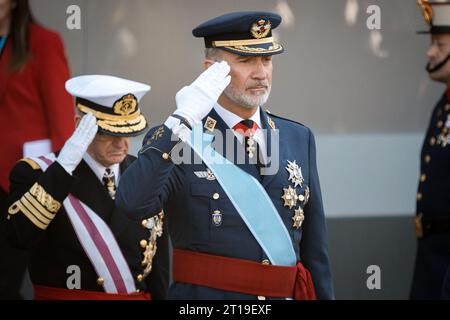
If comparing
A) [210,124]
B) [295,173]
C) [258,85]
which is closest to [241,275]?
[295,173]

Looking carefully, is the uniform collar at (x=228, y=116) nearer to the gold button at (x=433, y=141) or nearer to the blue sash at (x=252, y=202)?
the blue sash at (x=252, y=202)

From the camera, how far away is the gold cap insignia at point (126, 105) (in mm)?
4586

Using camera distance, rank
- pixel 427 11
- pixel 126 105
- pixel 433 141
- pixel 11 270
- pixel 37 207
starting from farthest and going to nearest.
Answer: pixel 433 141
pixel 427 11
pixel 11 270
pixel 126 105
pixel 37 207

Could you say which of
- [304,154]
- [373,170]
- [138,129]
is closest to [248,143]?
[304,154]

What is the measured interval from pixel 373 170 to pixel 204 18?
114cm

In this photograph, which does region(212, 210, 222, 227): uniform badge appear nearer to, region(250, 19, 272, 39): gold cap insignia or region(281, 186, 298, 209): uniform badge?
region(281, 186, 298, 209): uniform badge

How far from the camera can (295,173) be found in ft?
13.8

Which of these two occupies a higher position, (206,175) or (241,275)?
(206,175)

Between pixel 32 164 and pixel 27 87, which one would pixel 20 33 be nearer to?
pixel 27 87

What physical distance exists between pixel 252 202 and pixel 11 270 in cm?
151

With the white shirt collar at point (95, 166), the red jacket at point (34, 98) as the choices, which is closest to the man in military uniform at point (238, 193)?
the white shirt collar at point (95, 166)

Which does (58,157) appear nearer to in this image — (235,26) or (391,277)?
(235,26)

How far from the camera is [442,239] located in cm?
528

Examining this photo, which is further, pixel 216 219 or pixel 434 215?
pixel 434 215
